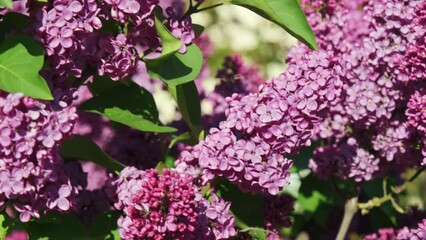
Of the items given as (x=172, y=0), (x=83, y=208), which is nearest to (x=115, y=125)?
(x=83, y=208)

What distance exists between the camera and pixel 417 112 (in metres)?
1.50

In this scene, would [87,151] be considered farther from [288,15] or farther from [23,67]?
[288,15]

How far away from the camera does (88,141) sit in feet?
5.29

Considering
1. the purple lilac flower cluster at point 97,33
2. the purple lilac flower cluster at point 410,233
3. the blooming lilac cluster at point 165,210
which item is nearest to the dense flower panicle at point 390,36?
the purple lilac flower cluster at point 410,233

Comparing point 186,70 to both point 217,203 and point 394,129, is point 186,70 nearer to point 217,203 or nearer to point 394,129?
point 217,203

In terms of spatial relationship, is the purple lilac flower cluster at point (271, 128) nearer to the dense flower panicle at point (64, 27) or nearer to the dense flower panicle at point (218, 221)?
the dense flower panicle at point (218, 221)

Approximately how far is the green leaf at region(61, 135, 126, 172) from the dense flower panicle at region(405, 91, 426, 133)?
1.93 ft

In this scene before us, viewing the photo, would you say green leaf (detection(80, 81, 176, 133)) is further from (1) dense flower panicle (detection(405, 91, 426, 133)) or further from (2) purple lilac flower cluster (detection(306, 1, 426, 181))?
(1) dense flower panicle (detection(405, 91, 426, 133))

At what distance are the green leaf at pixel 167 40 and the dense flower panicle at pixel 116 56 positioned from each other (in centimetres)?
7

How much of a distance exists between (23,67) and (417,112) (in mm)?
745

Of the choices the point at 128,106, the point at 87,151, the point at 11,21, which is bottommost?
the point at 87,151

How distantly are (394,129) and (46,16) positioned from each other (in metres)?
0.79

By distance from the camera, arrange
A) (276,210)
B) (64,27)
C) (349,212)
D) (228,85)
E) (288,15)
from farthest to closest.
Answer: (228,85), (349,212), (276,210), (288,15), (64,27)

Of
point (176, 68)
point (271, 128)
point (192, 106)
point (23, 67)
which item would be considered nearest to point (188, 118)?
point (192, 106)
